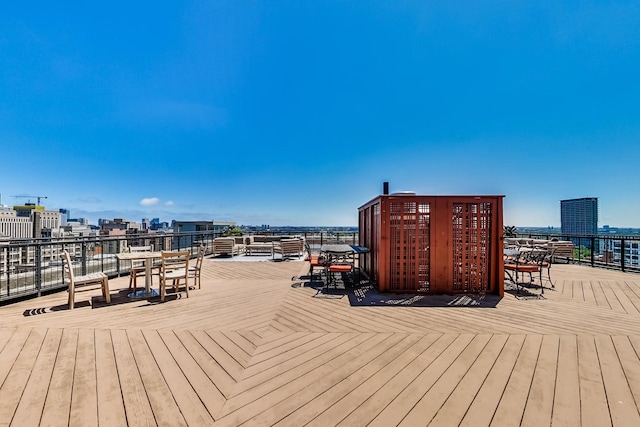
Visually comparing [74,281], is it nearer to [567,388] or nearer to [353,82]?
[567,388]

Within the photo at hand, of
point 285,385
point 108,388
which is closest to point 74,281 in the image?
point 108,388

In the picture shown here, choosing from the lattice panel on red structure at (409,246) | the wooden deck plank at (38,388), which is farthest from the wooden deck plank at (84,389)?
the lattice panel on red structure at (409,246)

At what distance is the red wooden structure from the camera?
15.6ft

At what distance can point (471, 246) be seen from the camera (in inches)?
189

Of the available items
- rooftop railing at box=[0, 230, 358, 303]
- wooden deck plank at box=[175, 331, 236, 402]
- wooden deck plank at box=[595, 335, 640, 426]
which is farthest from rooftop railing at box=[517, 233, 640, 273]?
rooftop railing at box=[0, 230, 358, 303]

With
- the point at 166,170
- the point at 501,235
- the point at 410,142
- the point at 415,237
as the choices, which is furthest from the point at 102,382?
the point at 166,170

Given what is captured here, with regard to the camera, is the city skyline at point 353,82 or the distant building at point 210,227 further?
the distant building at point 210,227

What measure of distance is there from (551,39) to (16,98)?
2091cm

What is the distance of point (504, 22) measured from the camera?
7.88 meters

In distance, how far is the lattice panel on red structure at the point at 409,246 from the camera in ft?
15.8

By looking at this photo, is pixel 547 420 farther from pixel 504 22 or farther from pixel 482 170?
pixel 482 170

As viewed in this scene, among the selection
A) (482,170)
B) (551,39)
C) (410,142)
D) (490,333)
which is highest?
(551,39)

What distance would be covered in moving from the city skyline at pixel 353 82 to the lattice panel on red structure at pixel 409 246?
22.8 inches

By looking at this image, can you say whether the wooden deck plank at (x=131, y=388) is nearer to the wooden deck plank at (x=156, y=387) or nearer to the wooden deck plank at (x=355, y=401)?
the wooden deck plank at (x=156, y=387)
